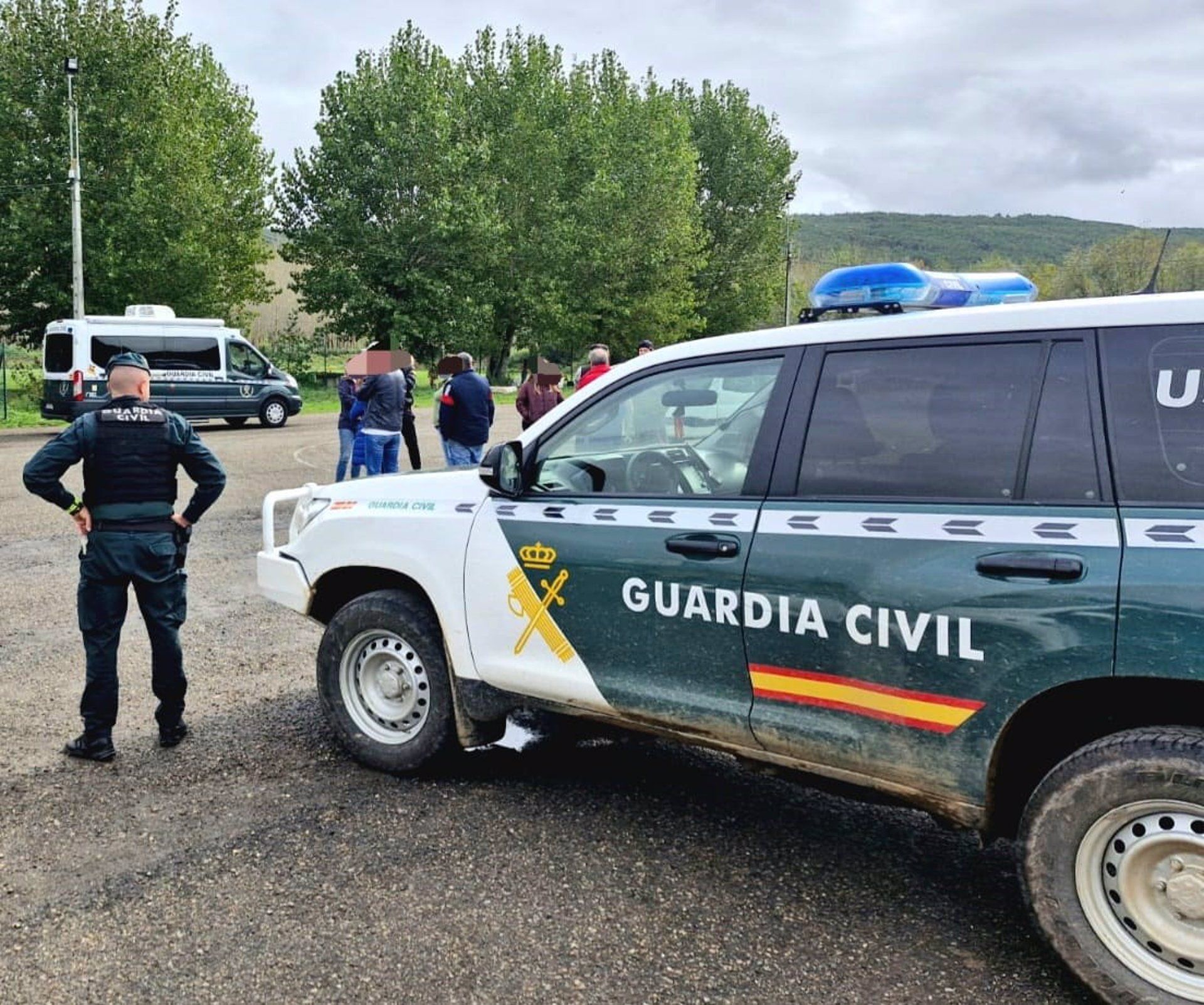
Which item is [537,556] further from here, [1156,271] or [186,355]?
[186,355]

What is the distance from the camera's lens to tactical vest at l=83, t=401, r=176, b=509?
460 cm

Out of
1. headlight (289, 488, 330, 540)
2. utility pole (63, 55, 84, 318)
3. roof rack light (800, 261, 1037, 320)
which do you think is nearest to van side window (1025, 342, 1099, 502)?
roof rack light (800, 261, 1037, 320)

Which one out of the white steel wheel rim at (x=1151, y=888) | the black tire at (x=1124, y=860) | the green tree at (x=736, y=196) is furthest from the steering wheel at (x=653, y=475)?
the green tree at (x=736, y=196)

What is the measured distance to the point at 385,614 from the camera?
14.5 feet

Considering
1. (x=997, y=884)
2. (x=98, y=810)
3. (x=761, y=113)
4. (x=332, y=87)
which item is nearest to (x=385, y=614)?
(x=98, y=810)

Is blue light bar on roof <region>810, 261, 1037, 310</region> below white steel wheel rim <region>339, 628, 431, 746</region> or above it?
above

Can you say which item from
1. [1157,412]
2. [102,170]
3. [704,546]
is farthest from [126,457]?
[102,170]

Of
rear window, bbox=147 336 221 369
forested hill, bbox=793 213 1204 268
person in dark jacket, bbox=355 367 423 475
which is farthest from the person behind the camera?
forested hill, bbox=793 213 1204 268

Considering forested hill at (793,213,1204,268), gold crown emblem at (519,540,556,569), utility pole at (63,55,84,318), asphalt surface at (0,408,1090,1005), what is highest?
forested hill at (793,213,1204,268)

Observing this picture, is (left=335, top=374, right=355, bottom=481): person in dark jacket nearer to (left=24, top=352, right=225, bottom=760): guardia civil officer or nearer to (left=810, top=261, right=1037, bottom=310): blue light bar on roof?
(left=24, top=352, right=225, bottom=760): guardia civil officer

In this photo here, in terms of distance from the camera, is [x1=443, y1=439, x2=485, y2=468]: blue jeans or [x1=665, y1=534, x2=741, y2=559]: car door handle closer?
[x1=665, y1=534, x2=741, y2=559]: car door handle

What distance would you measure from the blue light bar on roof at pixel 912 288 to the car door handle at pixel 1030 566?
90cm

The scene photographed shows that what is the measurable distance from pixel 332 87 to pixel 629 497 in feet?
124

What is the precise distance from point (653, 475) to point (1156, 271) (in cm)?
173
